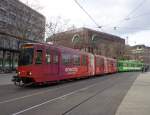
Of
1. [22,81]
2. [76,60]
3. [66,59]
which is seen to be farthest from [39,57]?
[76,60]

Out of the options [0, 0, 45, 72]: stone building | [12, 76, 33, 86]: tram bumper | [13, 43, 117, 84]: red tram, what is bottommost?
[12, 76, 33, 86]: tram bumper

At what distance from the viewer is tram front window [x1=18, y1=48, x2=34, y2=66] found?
19.2 metres

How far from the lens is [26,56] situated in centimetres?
1941

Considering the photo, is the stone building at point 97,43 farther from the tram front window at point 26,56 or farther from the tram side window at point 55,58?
the tram front window at point 26,56

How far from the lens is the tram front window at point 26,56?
19172 mm

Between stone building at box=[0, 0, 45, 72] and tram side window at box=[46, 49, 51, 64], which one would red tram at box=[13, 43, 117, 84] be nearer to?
tram side window at box=[46, 49, 51, 64]

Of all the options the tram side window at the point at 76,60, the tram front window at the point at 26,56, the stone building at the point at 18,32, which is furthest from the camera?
the stone building at the point at 18,32

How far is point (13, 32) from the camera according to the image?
155ft

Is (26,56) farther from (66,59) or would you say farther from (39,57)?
(66,59)

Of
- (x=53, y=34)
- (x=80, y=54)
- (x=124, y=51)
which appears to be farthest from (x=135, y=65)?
(x=80, y=54)

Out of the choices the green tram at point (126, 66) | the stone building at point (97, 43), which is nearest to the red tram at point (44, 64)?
the green tram at point (126, 66)

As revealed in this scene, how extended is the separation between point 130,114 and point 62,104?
3.45m

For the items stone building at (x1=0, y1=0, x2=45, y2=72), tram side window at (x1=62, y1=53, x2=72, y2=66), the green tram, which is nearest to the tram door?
tram side window at (x1=62, y1=53, x2=72, y2=66)

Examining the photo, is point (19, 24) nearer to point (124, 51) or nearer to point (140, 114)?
point (140, 114)
